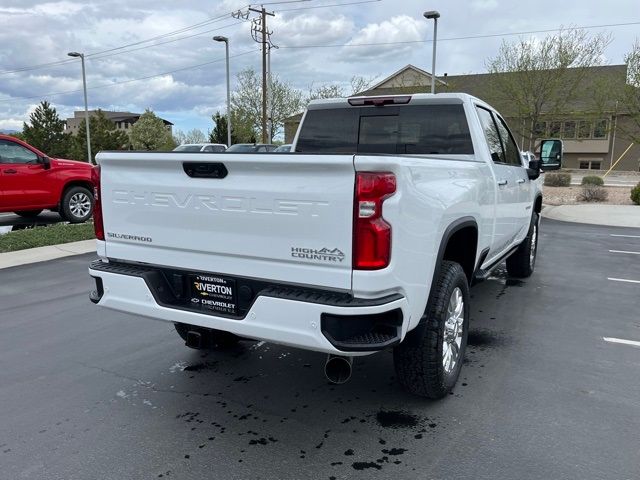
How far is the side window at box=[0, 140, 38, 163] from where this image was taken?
32.8ft

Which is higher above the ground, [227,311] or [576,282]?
[227,311]

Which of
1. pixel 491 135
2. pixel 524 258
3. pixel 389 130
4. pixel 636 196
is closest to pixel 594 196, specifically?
pixel 636 196

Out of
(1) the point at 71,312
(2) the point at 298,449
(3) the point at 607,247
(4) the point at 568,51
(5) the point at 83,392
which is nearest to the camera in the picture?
(2) the point at 298,449

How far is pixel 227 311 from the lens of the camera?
2.94m

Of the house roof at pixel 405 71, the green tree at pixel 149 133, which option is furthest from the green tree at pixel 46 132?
the house roof at pixel 405 71

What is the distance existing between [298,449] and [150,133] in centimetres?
7049

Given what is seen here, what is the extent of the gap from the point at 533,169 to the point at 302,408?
162 inches

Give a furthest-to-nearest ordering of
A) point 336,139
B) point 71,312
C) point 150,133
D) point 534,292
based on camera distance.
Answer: point 150,133 < point 534,292 < point 71,312 < point 336,139

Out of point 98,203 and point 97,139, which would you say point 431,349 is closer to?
point 98,203

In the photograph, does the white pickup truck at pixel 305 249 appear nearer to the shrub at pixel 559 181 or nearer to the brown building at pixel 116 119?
the shrub at pixel 559 181

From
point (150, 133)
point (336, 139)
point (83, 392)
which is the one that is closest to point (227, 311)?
point (83, 392)

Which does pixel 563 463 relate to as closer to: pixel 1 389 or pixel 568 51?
pixel 1 389

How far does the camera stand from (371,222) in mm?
2498

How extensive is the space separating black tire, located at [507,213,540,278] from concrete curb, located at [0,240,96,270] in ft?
21.7
